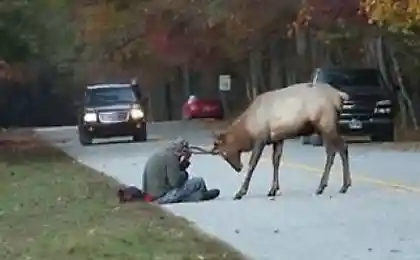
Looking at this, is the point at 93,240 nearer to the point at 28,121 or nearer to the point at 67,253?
the point at 67,253

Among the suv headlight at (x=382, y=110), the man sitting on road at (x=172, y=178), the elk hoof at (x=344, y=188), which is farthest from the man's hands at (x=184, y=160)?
the suv headlight at (x=382, y=110)

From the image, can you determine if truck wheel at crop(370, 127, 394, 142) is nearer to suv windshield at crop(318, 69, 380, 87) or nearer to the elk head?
suv windshield at crop(318, 69, 380, 87)

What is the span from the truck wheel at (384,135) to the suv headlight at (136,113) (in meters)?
7.88

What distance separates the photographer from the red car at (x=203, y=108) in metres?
59.6

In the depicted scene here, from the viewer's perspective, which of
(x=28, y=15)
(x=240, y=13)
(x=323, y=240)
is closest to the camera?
(x=323, y=240)

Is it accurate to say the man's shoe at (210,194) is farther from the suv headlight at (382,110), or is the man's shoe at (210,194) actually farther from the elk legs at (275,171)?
the suv headlight at (382,110)

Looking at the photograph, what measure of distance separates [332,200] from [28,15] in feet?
66.5

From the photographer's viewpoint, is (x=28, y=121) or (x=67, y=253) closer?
(x=67, y=253)

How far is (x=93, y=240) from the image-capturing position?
12719 millimetres

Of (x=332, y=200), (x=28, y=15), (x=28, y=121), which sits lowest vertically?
(x=28, y=121)

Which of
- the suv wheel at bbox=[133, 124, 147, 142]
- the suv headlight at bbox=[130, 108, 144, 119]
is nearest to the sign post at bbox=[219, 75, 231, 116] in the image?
the suv wheel at bbox=[133, 124, 147, 142]

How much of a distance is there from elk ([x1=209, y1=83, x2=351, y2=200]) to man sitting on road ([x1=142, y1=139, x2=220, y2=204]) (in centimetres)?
96

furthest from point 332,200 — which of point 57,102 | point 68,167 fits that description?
point 57,102

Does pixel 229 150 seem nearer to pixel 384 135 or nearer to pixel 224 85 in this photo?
pixel 384 135
